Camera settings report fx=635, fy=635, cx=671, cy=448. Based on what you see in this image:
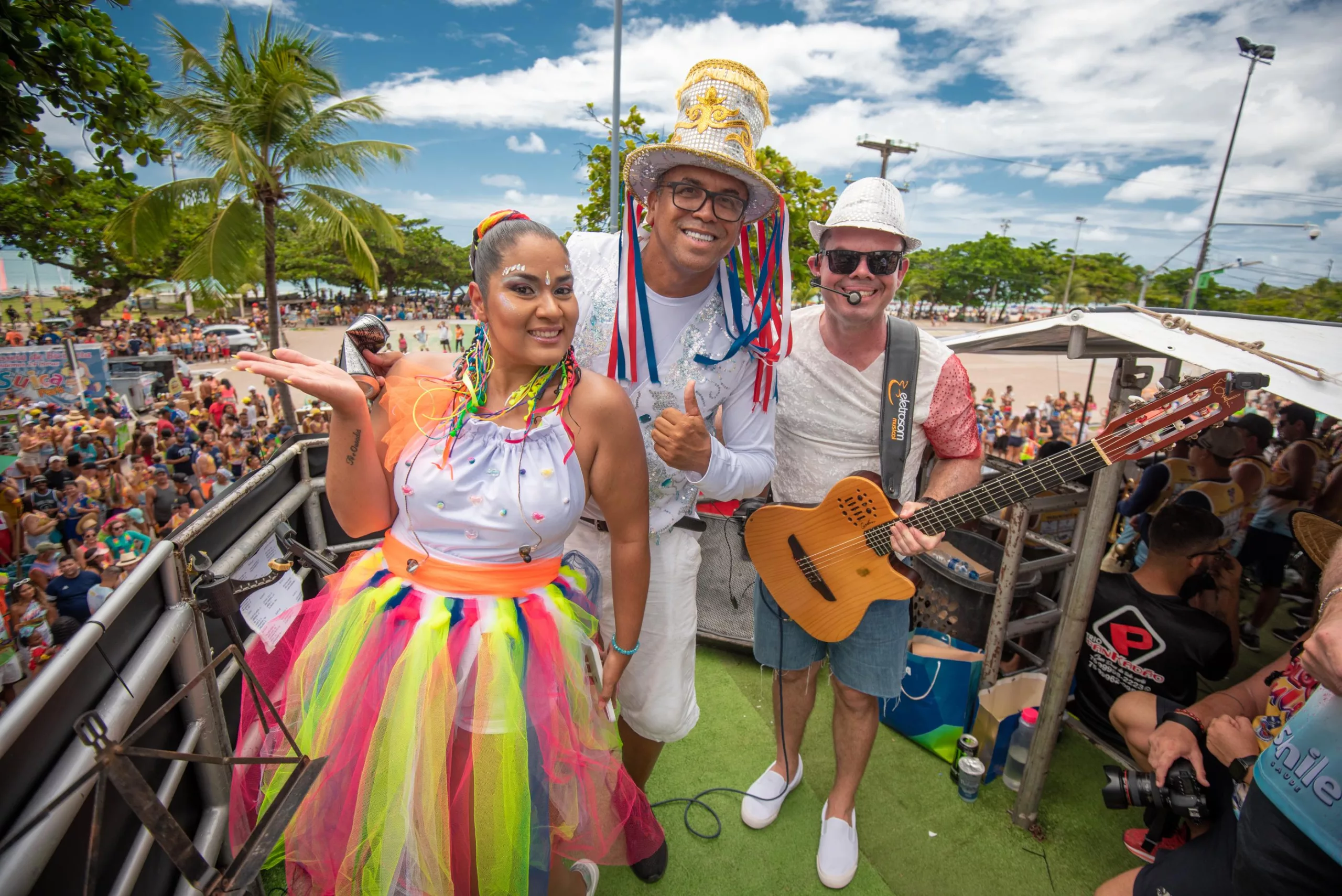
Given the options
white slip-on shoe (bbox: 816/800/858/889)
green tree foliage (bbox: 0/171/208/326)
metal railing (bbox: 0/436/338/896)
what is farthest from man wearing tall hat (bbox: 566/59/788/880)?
green tree foliage (bbox: 0/171/208/326)

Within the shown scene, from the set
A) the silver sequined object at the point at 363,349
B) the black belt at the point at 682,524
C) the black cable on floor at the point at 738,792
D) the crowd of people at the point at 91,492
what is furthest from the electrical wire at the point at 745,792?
the crowd of people at the point at 91,492

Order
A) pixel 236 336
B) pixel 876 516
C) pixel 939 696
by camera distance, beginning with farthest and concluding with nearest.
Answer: pixel 236 336 → pixel 939 696 → pixel 876 516

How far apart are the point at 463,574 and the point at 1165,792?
8.03 feet

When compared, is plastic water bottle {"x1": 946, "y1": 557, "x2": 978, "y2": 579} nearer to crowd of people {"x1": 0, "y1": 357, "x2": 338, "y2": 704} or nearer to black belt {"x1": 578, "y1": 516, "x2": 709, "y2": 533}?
black belt {"x1": 578, "y1": 516, "x2": 709, "y2": 533}

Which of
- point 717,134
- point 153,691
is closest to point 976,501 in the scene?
point 717,134

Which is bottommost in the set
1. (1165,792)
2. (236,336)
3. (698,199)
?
(236,336)

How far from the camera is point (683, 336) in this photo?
206 centimetres

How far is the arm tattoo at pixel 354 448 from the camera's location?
155cm

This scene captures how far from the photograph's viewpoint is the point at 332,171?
38.9 feet

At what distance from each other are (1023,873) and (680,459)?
7.52 feet

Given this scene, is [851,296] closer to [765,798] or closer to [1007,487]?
[1007,487]

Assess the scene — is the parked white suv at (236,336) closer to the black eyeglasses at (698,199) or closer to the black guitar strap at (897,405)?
the black eyeglasses at (698,199)

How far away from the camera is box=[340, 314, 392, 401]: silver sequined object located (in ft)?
5.31

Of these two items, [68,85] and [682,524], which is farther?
[68,85]
